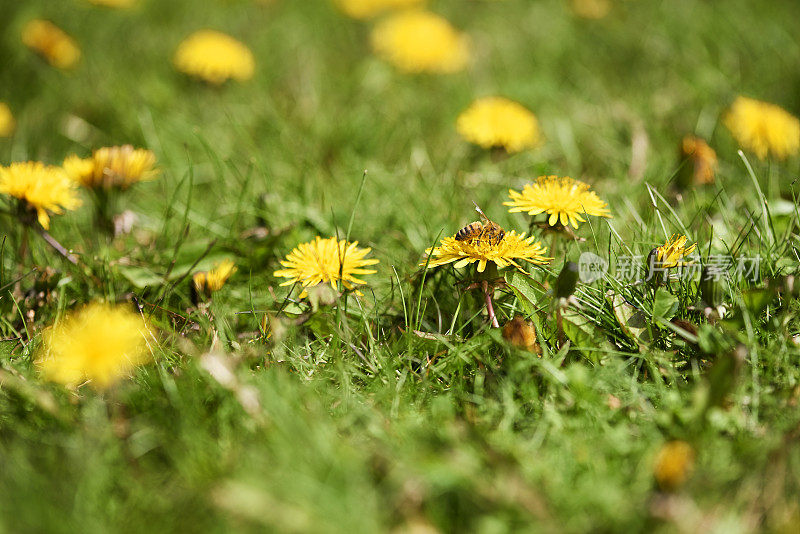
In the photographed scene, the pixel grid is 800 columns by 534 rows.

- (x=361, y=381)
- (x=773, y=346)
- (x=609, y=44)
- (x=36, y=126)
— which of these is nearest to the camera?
(x=773, y=346)

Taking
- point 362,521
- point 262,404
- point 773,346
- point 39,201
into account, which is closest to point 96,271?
point 39,201

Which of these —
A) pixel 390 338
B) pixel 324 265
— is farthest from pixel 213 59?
pixel 390 338

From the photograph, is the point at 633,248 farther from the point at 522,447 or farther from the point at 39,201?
the point at 39,201

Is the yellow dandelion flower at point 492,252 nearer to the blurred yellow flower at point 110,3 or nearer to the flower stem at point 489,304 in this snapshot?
the flower stem at point 489,304

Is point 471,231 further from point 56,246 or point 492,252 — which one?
point 56,246

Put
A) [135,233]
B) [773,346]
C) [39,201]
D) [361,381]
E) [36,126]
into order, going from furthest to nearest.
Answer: [36,126] → [135,233] → [39,201] → [361,381] → [773,346]

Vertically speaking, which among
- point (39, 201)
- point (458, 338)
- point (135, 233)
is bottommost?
point (135, 233)
